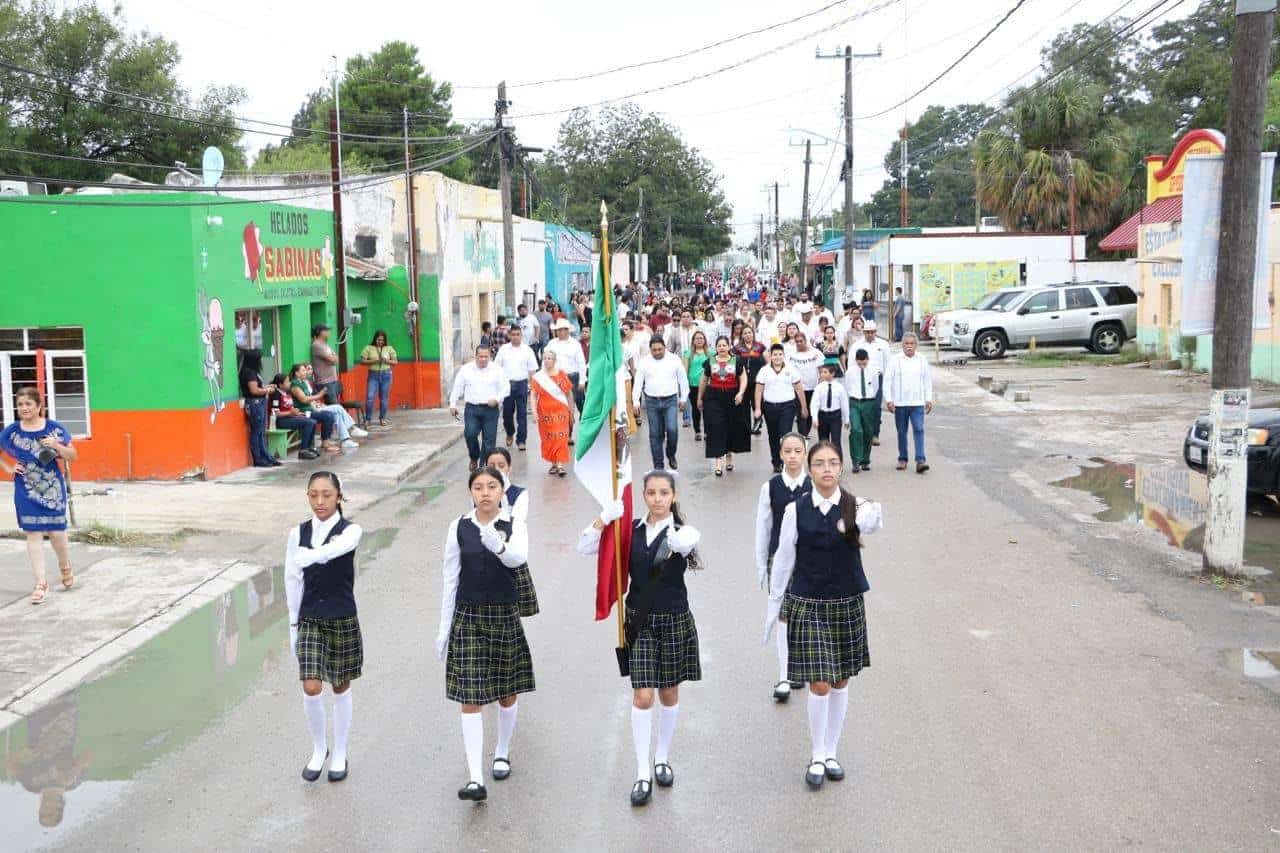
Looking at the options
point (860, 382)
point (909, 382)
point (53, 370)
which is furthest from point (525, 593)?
point (53, 370)

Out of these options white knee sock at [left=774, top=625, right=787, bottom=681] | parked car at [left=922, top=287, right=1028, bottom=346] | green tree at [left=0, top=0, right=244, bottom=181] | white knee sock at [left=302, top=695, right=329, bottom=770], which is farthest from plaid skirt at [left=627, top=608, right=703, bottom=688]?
green tree at [left=0, top=0, right=244, bottom=181]

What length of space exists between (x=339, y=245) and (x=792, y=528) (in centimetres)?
1637

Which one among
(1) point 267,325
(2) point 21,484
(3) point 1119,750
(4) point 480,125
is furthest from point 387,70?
(3) point 1119,750

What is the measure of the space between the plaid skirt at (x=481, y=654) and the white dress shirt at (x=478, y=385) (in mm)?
9441

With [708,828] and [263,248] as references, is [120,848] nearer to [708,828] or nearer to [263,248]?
[708,828]

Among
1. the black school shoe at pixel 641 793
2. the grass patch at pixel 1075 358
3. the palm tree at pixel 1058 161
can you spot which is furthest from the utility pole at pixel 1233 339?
the palm tree at pixel 1058 161

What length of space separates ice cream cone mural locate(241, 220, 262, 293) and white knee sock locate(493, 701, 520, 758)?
12577 millimetres

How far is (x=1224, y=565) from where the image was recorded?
35.6 ft

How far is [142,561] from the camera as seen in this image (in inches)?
468

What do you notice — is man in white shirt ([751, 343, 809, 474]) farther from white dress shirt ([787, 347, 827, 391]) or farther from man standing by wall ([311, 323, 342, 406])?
man standing by wall ([311, 323, 342, 406])

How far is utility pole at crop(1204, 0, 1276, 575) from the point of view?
10633 millimetres

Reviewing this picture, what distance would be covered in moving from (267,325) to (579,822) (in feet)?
48.9

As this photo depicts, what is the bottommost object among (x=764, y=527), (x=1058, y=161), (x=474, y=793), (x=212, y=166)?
(x=474, y=793)

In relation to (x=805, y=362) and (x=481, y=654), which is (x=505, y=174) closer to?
(x=805, y=362)
